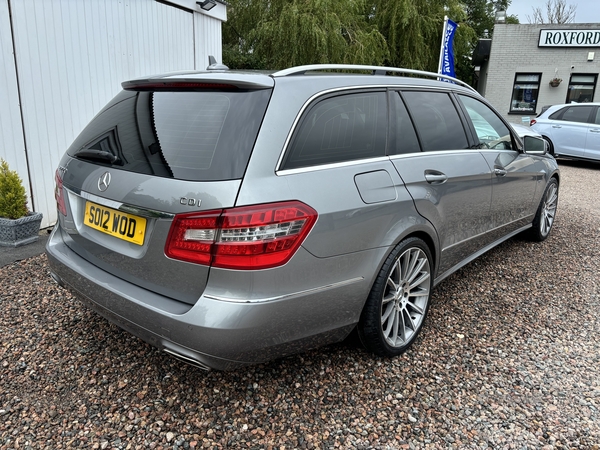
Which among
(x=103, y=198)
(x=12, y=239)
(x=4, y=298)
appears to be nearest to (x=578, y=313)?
(x=103, y=198)

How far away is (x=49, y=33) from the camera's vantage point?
16.1 feet

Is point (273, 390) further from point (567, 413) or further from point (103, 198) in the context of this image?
point (567, 413)

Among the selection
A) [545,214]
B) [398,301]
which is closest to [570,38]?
[545,214]

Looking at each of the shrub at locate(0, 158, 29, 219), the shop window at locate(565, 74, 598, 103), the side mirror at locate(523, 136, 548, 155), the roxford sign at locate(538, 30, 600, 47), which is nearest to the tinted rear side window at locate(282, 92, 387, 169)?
the side mirror at locate(523, 136, 548, 155)

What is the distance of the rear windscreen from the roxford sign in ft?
59.9

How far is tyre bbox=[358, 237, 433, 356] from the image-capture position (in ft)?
8.28

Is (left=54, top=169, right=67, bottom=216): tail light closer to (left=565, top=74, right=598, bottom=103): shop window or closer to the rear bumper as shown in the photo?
the rear bumper

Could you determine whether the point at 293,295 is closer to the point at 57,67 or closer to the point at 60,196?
the point at 60,196

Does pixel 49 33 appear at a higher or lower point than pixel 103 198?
higher

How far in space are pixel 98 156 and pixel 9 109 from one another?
2988mm

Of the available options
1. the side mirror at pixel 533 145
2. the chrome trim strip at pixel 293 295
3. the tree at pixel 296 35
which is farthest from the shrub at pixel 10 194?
the tree at pixel 296 35

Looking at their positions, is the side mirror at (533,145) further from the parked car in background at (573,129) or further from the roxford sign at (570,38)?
the roxford sign at (570,38)

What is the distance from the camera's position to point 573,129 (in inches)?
445

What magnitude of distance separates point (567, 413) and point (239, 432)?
1615 mm
